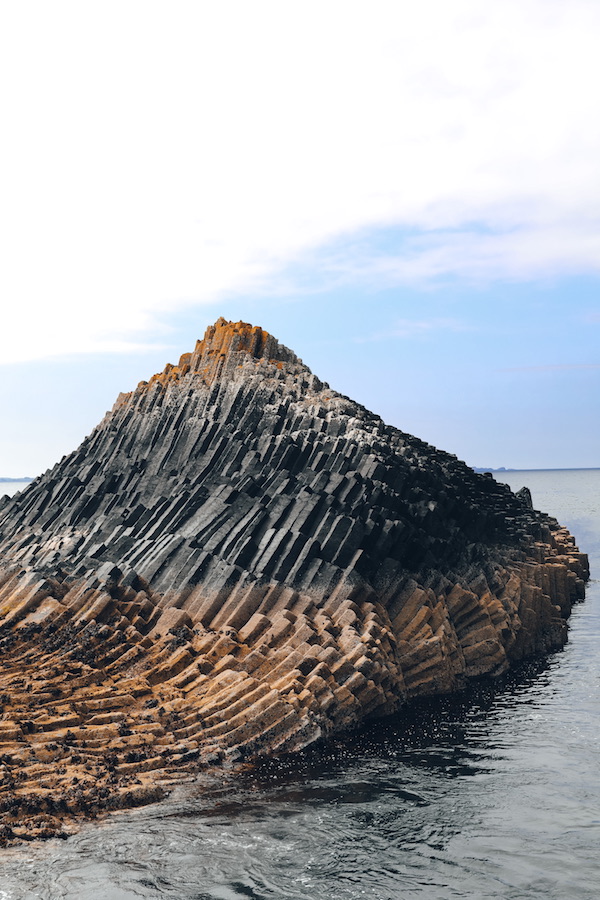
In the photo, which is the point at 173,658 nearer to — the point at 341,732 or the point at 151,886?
the point at 341,732

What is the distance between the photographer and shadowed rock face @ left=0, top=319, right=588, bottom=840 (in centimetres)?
2314

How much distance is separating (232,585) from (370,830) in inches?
447

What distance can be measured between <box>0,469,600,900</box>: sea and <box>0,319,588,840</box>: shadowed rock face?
1.12m

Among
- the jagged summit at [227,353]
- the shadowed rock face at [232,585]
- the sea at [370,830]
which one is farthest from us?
the jagged summit at [227,353]

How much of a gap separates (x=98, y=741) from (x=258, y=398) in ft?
61.6

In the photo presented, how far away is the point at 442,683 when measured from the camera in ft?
95.5

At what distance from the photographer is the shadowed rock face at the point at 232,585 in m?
23.1

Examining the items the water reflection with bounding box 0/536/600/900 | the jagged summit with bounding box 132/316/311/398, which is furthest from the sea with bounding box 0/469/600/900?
the jagged summit with bounding box 132/316/311/398

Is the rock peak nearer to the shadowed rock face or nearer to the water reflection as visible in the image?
the shadowed rock face

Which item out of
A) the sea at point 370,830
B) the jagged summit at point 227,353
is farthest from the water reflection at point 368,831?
the jagged summit at point 227,353

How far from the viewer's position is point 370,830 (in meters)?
19.5

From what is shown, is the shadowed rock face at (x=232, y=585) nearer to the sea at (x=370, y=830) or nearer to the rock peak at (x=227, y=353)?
the rock peak at (x=227, y=353)

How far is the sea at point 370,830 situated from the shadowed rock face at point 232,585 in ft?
3.68

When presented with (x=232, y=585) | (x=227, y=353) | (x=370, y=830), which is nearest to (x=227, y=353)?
(x=227, y=353)
